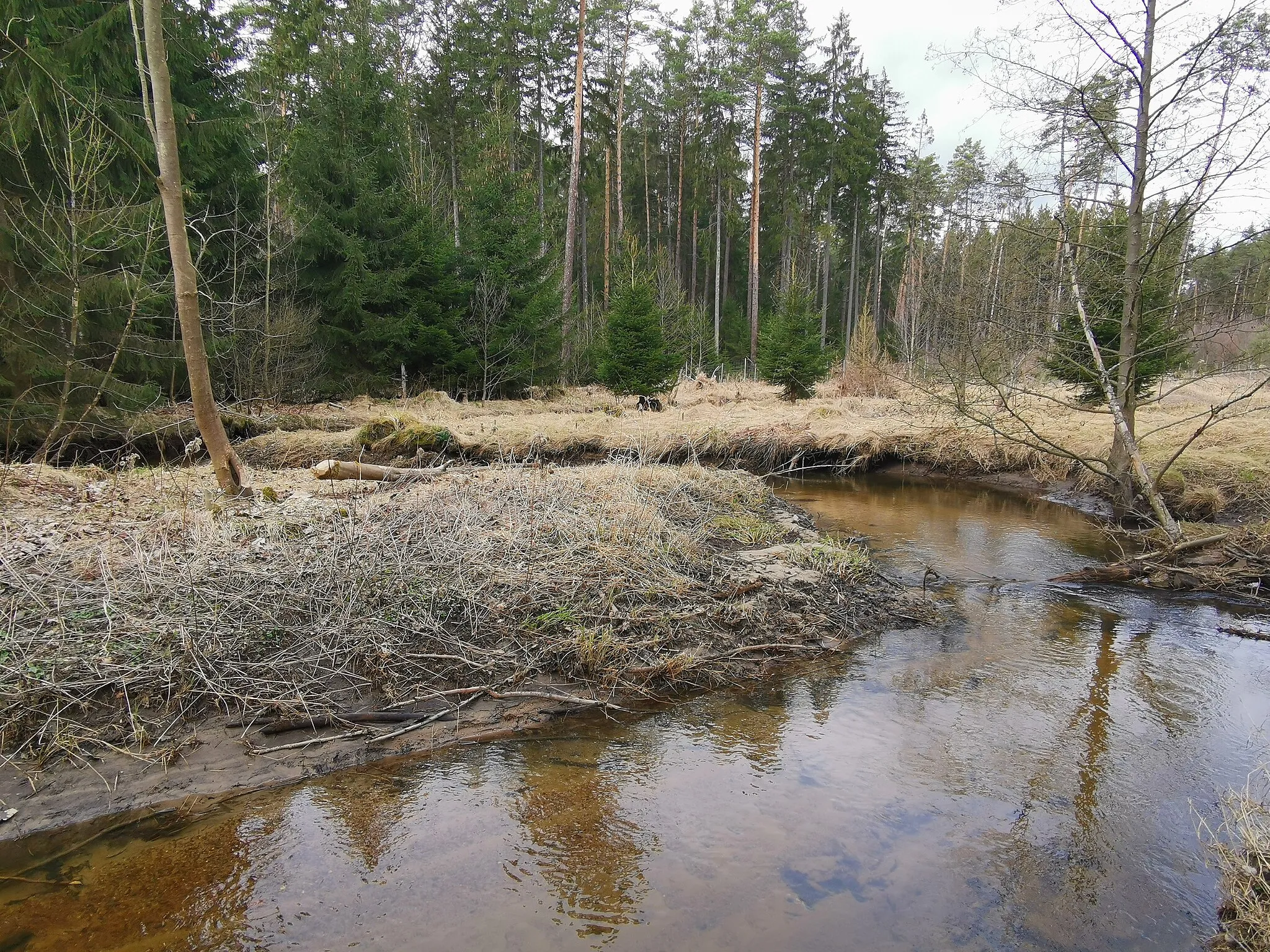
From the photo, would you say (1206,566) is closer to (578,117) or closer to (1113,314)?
(1113,314)

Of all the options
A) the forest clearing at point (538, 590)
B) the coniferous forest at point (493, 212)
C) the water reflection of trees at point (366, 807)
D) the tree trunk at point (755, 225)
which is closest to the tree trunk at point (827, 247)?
the coniferous forest at point (493, 212)

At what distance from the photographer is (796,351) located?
20750 millimetres

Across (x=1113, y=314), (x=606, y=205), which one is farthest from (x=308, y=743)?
(x=606, y=205)

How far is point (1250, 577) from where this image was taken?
7.77 meters

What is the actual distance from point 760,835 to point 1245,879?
7.13ft

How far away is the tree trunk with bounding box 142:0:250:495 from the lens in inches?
252

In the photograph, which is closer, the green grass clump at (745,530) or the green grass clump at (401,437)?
the green grass clump at (745,530)

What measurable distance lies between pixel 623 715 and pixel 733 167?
102ft

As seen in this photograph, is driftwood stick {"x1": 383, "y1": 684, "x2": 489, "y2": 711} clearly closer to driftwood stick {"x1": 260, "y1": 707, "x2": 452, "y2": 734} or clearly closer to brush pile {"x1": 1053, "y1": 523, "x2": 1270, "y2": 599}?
driftwood stick {"x1": 260, "y1": 707, "x2": 452, "y2": 734}

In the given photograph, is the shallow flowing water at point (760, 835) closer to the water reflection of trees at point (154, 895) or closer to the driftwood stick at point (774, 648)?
the water reflection of trees at point (154, 895)

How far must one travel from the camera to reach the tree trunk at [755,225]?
25.4 m

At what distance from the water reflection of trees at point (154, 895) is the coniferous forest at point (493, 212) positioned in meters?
6.35

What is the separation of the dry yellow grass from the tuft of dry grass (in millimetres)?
7883


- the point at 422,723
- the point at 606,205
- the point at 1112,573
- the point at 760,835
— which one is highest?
the point at 606,205
